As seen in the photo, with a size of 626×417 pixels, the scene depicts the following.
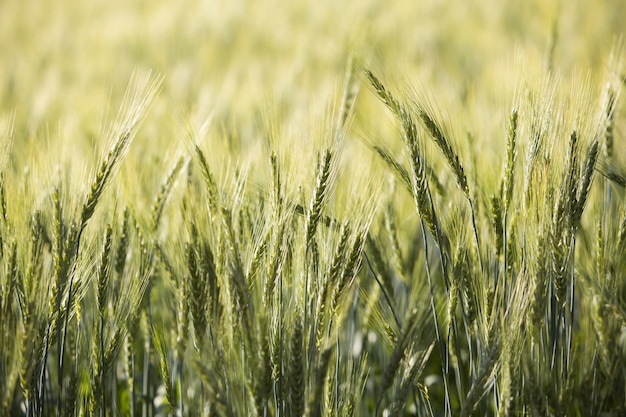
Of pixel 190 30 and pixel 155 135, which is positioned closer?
pixel 155 135

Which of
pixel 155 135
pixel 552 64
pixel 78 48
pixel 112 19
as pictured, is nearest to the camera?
pixel 552 64

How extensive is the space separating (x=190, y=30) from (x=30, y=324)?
4723 millimetres

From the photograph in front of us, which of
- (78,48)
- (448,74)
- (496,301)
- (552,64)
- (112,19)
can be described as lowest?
(496,301)

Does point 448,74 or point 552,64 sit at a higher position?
point 448,74

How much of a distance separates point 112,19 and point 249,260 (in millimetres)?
5532

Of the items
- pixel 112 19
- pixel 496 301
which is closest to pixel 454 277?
pixel 496 301

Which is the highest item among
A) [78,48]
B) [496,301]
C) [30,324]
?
[78,48]

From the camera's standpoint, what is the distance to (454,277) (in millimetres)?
905

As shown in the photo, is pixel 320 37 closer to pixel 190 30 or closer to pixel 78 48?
pixel 190 30

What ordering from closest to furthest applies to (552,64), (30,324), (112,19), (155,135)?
(30,324), (552,64), (155,135), (112,19)

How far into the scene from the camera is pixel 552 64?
1.63 meters

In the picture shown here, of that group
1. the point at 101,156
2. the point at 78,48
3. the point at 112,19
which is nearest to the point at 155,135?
the point at 101,156

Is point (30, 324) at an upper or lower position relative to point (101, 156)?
lower

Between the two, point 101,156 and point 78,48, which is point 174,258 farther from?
point 78,48
